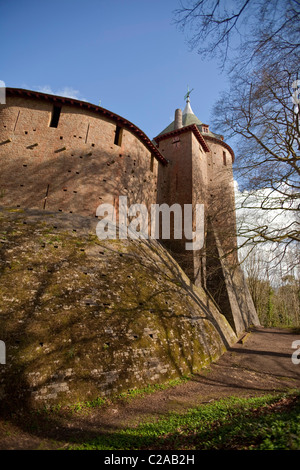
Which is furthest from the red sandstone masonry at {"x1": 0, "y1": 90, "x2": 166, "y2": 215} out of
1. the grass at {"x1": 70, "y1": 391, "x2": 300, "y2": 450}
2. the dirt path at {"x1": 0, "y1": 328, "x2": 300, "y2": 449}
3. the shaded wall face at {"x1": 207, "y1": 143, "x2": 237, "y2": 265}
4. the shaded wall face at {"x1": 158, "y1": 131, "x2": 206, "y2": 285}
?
→ the grass at {"x1": 70, "y1": 391, "x2": 300, "y2": 450}

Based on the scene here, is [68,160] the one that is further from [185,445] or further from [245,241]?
[185,445]

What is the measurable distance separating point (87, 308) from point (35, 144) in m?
9.09

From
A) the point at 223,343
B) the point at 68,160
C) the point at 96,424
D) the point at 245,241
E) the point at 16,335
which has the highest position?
the point at 68,160

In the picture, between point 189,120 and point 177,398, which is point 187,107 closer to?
point 189,120

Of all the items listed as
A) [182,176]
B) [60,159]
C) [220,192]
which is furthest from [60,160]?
[220,192]

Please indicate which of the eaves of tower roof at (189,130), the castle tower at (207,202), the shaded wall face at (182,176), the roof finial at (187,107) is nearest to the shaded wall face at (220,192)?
the castle tower at (207,202)

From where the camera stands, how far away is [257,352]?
9.56 meters

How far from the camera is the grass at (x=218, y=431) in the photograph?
2.60 metres

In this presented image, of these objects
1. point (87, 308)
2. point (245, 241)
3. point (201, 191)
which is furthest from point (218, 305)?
Result: point (87, 308)

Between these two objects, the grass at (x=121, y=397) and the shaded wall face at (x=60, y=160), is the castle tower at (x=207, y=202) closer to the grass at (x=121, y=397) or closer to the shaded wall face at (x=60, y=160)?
the shaded wall face at (x=60, y=160)

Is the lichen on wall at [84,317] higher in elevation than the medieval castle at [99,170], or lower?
lower

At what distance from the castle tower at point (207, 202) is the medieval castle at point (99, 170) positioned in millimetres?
70

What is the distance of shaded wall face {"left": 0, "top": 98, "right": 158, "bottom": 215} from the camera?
10016 mm
